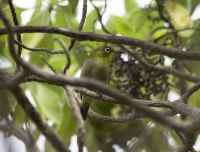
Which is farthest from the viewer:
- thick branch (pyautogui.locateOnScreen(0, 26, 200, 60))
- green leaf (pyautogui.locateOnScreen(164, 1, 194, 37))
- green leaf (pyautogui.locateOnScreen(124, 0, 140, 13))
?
green leaf (pyautogui.locateOnScreen(124, 0, 140, 13))

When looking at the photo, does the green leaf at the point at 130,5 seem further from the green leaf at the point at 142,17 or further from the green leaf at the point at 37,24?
the green leaf at the point at 37,24

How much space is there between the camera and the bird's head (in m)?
3.32

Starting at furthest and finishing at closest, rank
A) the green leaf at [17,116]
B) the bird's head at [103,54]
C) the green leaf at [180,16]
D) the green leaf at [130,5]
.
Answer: the green leaf at [130,5]
the bird's head at [103,54]
the green leaf at [180,16]
the green leaf at [17,116]

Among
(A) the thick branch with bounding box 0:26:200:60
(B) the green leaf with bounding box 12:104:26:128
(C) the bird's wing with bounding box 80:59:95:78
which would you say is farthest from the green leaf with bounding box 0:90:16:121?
(C) the bird's wing with bounding box 80:59:95:78

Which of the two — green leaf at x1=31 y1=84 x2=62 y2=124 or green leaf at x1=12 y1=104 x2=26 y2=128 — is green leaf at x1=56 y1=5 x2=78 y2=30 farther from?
green leaf at x1=12 y1=104 x2=26 y2=128

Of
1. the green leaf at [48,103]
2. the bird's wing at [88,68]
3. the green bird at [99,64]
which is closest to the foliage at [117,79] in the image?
the green leaf at [48,103]

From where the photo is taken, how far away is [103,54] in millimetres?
3420

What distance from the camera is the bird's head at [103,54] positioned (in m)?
3.32

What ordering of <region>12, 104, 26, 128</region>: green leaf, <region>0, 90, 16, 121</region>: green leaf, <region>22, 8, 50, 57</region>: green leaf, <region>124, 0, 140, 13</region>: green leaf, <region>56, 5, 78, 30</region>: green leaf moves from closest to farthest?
<region>0, 90, 16, 121</region>: green leaf < <region>12, 104, 26, 128</region>: green leaf < <region>22, 8, 50, 57</region>: green leaf < <region>56, 5, 78, 30</region>: green leaf < <region>124, 0, 140, 13</region>: green leaf

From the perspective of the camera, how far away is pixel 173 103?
6.29ft

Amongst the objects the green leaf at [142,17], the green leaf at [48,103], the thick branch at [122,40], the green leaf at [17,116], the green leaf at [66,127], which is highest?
the thick branch at [122,40]

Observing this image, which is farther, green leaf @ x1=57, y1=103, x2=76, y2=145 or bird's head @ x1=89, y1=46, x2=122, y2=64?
bird's head @ x1=89, y1=46, x2=122, y2=64

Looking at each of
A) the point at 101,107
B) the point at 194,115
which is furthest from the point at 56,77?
the point at 101,107

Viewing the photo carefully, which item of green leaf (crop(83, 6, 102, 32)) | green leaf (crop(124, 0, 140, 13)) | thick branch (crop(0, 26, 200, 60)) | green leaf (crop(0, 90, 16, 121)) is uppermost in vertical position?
thick branch (crop(0, 26, 200, 60))
